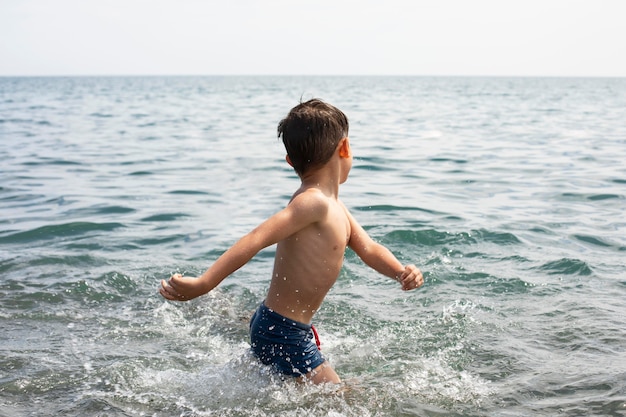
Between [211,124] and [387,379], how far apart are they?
2221 centimetres

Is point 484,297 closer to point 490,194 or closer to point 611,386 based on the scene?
point 611,386

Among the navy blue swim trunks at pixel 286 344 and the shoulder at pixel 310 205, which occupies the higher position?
the shoulder at pixel 310 205

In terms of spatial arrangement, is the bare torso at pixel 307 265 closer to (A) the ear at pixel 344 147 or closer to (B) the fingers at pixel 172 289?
(A) the ear at pixel 344 147

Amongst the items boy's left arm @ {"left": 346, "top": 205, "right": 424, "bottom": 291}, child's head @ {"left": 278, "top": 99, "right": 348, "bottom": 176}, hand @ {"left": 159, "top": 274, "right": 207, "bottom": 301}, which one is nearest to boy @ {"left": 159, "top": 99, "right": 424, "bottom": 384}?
child's head @ {"left": 278, "top": 99, "right": 348, "bottom": 176}

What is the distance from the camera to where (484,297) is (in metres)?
5.90

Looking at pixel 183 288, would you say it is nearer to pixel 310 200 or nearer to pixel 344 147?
pixel 310 200

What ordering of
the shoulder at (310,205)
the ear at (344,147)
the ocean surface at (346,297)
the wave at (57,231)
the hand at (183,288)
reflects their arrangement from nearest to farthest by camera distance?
Result: 1. the hand at (183,288)
2. the shoulder at (310,205)
3. the ear at (344,147)
4. the ocean surface at (346,297)
5. the wave at (57,231)

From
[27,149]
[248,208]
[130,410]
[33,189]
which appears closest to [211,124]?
[27,149]

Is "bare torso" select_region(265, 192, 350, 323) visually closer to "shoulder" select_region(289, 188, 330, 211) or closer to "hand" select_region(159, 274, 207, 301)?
"shoulder" select_region(289, 188, 330, 211)

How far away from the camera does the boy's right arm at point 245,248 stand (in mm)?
3311

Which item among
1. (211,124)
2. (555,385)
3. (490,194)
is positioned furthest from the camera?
(211,124)

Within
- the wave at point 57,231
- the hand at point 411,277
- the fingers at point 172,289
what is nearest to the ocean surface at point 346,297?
the wave at point 57,231

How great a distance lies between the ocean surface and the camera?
4000 millimetres

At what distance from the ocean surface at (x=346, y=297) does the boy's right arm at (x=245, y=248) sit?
85 centimetres
